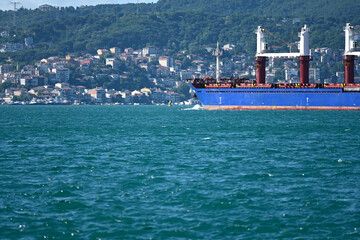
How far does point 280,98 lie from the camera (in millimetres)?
100688

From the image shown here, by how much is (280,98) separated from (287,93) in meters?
1.59

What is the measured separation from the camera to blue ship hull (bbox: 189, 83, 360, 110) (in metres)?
97.5

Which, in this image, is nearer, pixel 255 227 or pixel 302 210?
pixel 255 227

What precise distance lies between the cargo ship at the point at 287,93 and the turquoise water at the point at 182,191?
53.6 m

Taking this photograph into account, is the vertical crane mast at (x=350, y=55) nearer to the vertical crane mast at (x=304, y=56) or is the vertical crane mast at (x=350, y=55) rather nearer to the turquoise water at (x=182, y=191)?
the vertical crane mast at (x=304, y=56)

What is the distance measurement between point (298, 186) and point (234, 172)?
16.2 feet

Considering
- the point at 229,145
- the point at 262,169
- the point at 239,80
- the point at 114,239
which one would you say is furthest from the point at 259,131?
the point at 239,80

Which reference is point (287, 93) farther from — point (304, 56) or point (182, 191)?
point (182, 191)

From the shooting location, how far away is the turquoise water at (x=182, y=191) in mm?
20406

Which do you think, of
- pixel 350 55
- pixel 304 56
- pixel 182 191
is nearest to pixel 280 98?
pixel 304 56

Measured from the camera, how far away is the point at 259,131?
5828 centimetres

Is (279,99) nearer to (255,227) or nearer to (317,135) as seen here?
(317,135)

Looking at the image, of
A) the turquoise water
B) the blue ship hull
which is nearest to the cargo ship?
the blue ship hull

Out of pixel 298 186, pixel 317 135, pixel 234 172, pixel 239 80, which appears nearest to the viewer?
pixel 298 186
